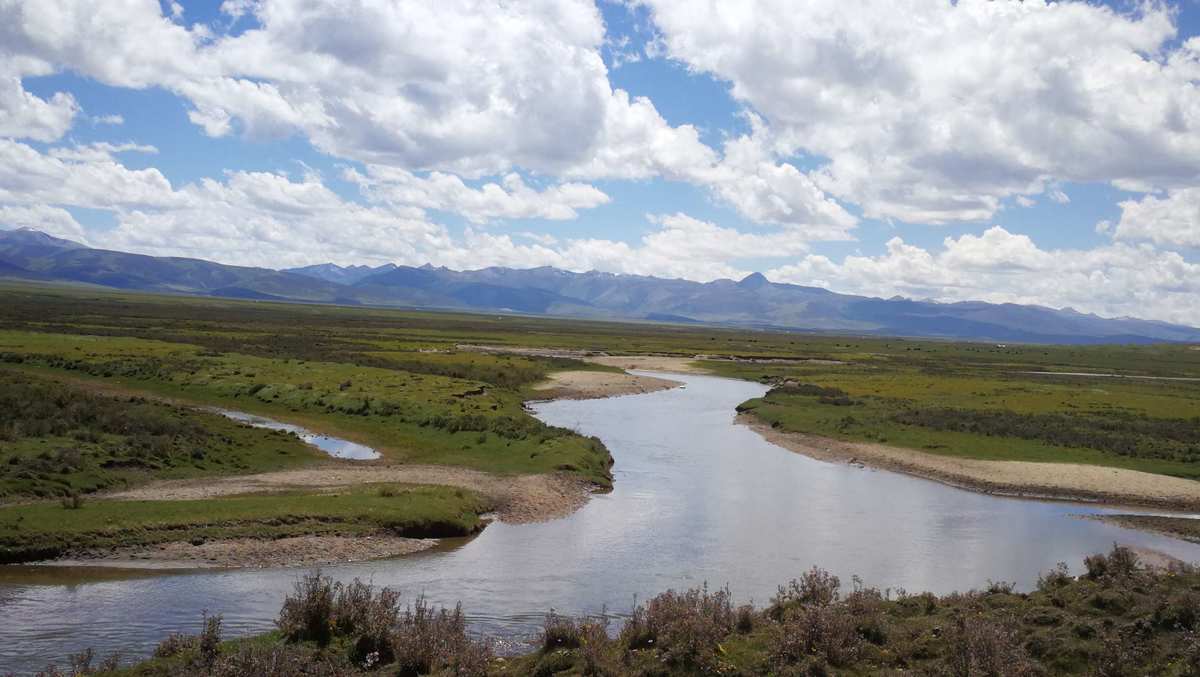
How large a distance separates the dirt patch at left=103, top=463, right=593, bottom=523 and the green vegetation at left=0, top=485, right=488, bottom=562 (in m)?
1.48

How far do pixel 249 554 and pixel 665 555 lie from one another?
43.1ft

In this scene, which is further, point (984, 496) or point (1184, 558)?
point (984, 496)

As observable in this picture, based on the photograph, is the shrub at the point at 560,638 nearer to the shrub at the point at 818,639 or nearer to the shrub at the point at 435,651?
the shrub at the point at 435,651

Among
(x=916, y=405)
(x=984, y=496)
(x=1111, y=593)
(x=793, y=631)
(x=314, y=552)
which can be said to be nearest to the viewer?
(x=793, y=631)

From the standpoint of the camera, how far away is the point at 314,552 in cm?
2516

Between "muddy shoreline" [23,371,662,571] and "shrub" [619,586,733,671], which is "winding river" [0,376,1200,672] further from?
"shrub" [619,586,733,671]

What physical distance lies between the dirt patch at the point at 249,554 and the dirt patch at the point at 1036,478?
30.7m

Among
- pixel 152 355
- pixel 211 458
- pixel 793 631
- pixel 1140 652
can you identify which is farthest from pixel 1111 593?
pixel 152 355

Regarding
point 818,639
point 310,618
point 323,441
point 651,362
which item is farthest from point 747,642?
point 651,362

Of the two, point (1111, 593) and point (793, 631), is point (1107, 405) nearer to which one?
point (1111, 593)

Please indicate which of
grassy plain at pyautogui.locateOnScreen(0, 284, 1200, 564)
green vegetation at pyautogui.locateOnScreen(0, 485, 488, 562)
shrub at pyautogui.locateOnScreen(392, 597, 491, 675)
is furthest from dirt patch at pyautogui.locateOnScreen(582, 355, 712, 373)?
shrub at pyautogui.locateOnScreen(392, 597, 491, 675)

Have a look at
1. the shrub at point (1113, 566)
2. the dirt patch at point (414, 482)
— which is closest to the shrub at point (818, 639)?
the shrub at point (1113, 566)

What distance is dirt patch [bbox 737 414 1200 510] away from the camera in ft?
131

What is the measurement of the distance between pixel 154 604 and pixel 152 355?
63319mm
